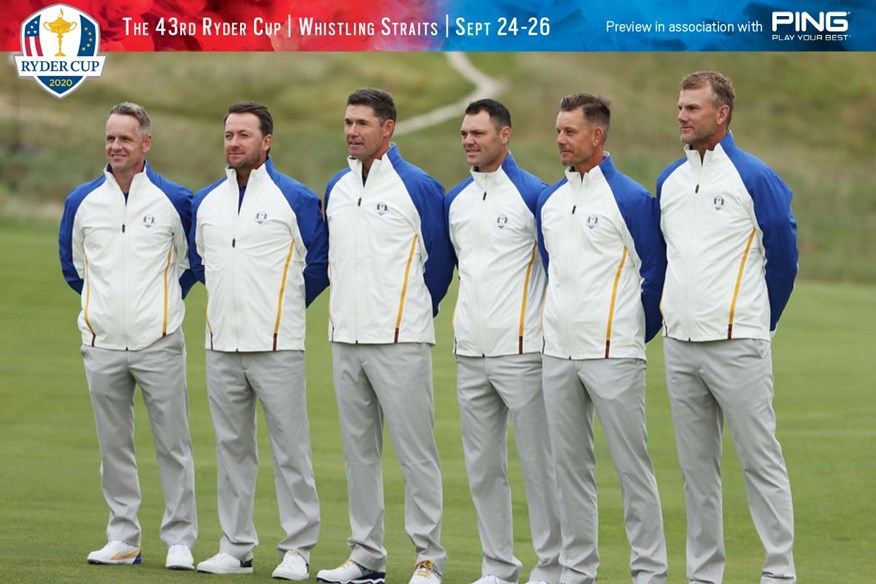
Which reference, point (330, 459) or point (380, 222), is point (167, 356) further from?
point (330, 459)

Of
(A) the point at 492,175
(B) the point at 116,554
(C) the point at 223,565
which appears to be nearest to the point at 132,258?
(B) the point at 116,554

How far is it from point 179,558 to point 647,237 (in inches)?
109

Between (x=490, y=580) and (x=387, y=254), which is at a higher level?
(x=387, y=254)

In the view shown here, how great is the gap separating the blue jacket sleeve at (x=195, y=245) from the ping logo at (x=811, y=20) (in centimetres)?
569

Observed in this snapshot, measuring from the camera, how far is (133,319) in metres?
7.84

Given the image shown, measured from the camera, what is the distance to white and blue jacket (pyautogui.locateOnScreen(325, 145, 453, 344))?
747cm

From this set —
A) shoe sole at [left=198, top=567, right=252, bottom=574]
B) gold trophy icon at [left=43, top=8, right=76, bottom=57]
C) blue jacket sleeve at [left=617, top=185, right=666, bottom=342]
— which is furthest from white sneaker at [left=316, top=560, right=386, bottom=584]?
gold trophy icon at [left=43, top=8, right=76, bottom=57]

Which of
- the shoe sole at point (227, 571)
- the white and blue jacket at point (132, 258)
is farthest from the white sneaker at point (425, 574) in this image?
the white and blue jacket at point (132, 258)

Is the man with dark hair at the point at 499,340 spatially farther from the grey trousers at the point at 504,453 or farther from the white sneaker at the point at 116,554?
the white sneaker at the point at 116,554

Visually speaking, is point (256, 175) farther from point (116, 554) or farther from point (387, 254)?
point (116, 554)

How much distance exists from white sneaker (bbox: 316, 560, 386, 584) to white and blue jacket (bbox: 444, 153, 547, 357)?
1148 mm

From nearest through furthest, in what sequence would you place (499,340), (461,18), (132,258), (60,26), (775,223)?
(775,223) → (499,340) → (132,258) → (60,26) → (461,18)

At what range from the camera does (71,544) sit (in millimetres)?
8570

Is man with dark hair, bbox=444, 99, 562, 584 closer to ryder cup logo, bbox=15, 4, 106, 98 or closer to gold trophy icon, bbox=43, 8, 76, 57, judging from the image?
ryder cup logo, bbox=15, 4, 106, 98
